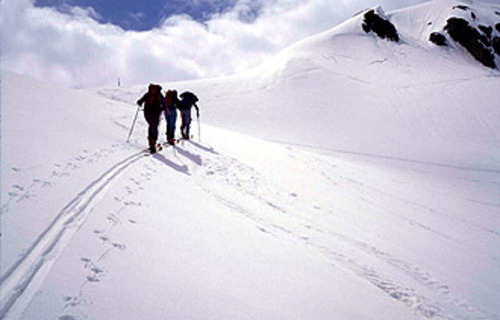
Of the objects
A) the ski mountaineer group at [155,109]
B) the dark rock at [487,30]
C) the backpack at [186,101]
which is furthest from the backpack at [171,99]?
the dark rock at [487,30]

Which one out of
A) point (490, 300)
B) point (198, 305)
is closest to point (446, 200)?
point (490, 300)

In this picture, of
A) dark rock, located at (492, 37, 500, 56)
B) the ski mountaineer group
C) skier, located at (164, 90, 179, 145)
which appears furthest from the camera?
dark rock, located at (492, 37, 500, 56)

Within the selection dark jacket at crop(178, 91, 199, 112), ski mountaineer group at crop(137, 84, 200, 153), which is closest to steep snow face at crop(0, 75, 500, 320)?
ski mountaineer group at crop(137, 84, 200, 153)

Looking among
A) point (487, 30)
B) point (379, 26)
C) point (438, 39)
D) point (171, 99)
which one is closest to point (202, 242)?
point (171, 99)

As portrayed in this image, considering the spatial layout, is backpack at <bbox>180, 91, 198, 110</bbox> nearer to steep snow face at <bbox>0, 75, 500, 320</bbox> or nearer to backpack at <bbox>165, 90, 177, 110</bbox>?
backpack at <bbox>165, 90, 177, 110</bbox>

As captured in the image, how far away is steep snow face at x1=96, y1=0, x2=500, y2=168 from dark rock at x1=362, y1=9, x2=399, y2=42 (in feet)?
13.2

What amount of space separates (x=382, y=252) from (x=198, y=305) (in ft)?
12.4

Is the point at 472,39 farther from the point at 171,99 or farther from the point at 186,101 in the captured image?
the point at 171,99

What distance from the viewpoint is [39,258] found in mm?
2740

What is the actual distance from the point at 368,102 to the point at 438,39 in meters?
38.6

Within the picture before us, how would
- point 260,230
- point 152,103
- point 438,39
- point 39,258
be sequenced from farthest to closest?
point 438,39 < point 152,103 < point 260,230 < point 39,258

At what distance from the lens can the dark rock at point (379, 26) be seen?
167 ft

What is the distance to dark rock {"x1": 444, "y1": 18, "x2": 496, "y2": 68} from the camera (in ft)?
181

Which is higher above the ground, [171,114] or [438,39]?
[438,39]
